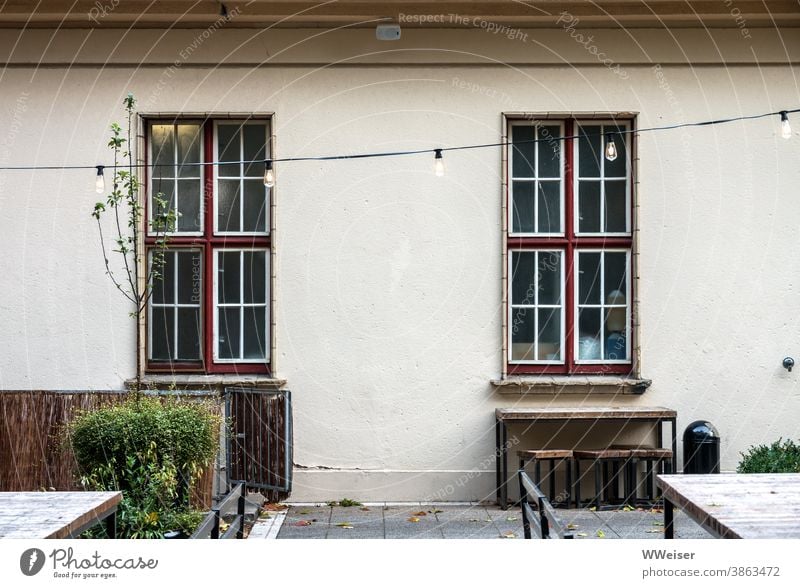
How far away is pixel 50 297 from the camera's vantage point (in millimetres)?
10320

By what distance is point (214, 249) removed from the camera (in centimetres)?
1052

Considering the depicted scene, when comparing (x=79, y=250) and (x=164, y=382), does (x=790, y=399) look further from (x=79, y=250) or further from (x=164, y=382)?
(x=79, y=250)

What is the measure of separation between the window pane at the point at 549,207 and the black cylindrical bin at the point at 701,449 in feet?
7.79

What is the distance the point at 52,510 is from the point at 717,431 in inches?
293

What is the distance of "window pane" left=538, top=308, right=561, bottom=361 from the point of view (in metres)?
10.6

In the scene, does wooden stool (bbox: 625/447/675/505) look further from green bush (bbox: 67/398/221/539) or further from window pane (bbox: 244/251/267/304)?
green bush (bbox: 67/398/221/539)

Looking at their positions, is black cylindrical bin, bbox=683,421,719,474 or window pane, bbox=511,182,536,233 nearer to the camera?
black cylindrical bin, bbox=683,421,719,474

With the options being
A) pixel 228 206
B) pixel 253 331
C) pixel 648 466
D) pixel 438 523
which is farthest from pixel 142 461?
pixel 648 466

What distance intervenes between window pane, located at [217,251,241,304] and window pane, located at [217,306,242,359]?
102 millimetres

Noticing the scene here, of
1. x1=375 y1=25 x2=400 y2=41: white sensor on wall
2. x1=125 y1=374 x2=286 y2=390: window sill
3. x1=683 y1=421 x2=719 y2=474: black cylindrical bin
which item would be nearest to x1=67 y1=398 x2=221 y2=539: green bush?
x1=125 y1=374 x2=286 y2=390: window sill

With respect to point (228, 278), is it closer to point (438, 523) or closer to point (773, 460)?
point (438, 523)

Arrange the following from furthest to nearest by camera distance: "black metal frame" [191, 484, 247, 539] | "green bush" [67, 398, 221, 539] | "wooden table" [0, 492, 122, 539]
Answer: "green bush" [67, 398, 221, 539], "wooden table" [0, 492, 122, 539], "black metal frame" [191, 484, 247, 539]

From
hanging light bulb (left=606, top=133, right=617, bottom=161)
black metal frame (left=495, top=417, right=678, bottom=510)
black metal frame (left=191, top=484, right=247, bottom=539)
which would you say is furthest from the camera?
black metal frame (left=495, top=417, right=678, bottom=510)

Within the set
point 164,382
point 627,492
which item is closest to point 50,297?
point 164,382
